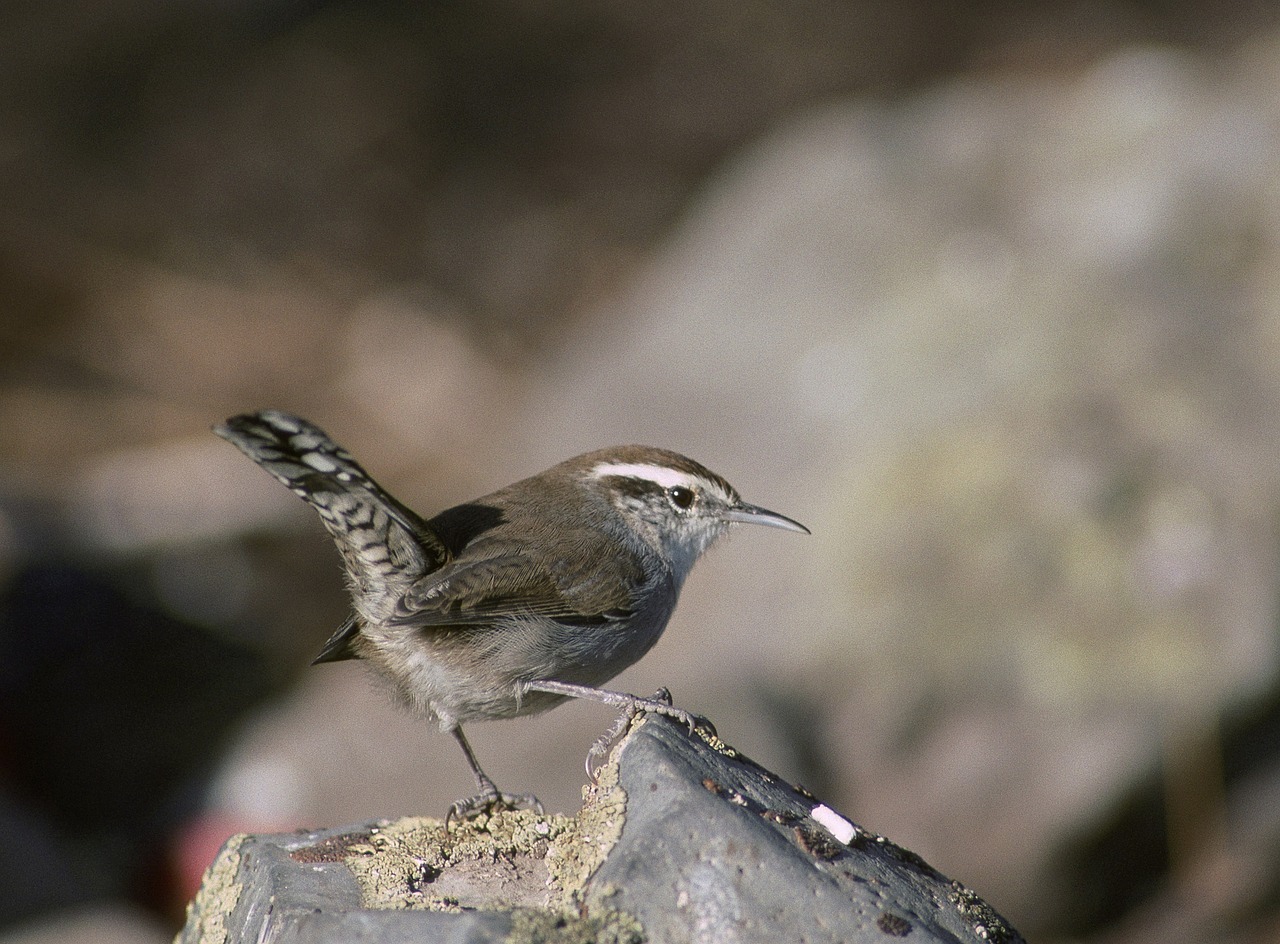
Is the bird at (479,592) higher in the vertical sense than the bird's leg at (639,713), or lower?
higher

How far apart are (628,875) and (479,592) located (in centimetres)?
130

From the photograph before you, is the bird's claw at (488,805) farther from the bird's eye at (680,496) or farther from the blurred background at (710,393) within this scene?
the blurred background at (710,393)

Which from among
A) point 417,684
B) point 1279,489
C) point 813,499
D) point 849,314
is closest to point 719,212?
point 849,314

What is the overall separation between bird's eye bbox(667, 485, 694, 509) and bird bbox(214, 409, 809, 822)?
0.22m

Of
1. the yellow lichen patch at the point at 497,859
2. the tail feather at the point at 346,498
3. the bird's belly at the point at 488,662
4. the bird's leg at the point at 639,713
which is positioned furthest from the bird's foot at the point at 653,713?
the tail feather at the point at 346,498

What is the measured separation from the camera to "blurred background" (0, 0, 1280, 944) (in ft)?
22.9

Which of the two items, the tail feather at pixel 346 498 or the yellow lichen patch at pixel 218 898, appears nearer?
the yellow lichen patch at pixel 218 898

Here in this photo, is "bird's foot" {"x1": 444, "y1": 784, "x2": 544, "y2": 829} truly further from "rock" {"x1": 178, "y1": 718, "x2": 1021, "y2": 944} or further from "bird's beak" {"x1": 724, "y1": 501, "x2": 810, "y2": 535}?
"bird's beak" {"x1": 724, "y1": 501, "x2": 810, "y2": 535}

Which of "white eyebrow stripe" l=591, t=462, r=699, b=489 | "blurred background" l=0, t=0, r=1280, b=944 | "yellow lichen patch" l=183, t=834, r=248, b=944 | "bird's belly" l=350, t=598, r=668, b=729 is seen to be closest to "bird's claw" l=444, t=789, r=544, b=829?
"bird's belly" l=350, t=598, r=668, b=729

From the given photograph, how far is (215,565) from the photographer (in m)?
8.82

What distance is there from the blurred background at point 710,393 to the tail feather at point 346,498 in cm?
274

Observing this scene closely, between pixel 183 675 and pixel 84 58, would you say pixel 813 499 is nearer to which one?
pixel 183 675

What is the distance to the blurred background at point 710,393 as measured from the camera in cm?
698

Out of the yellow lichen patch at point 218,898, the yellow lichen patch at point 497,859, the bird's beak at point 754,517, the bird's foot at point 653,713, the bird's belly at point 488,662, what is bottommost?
the yellow lichen patch at point 218,898
